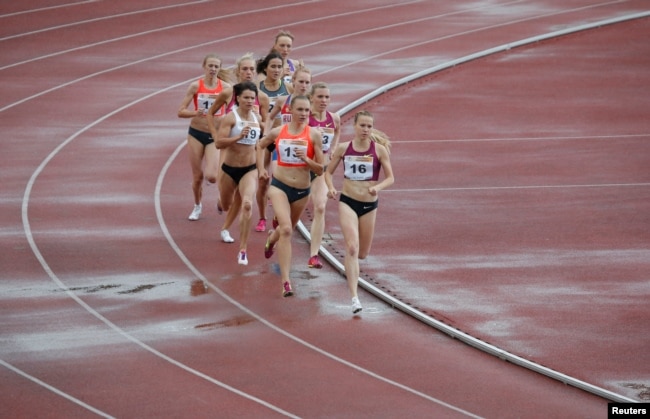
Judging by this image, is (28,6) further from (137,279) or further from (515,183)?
(137,279)

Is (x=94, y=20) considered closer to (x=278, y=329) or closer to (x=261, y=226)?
(x=261, y=226)

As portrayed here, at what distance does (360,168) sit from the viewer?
12.7 m

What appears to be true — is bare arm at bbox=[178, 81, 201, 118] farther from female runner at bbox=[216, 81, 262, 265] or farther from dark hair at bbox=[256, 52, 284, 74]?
female runner at bbox=[216, 81, 262, 265]

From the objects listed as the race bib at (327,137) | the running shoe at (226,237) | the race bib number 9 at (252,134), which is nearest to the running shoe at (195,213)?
the running shoe at (226,237)

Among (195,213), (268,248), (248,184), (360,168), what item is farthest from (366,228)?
(195,213)

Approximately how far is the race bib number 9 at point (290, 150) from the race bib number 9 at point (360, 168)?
1.82 feet

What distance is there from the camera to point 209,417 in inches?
397

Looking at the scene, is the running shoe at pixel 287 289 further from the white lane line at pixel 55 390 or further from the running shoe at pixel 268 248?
the white lane line at pixel 55 390

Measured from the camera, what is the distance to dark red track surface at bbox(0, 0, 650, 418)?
11.0 m

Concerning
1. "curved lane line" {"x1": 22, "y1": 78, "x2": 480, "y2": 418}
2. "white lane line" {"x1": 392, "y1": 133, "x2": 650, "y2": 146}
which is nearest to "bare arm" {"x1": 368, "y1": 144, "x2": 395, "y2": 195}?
"curved lane line" {"x1": 22, "y1": 78, "x2": 480, "y2": 418}

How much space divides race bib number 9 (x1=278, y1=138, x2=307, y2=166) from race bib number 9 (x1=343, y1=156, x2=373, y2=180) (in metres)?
0.55

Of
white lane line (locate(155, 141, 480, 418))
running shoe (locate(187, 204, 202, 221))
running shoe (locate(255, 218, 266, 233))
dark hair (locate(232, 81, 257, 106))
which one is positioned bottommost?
white lane line (locate(155, 141, 480, 418))

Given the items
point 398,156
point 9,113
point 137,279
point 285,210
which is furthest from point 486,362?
point 9,113

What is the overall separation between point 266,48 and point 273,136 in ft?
42.8
